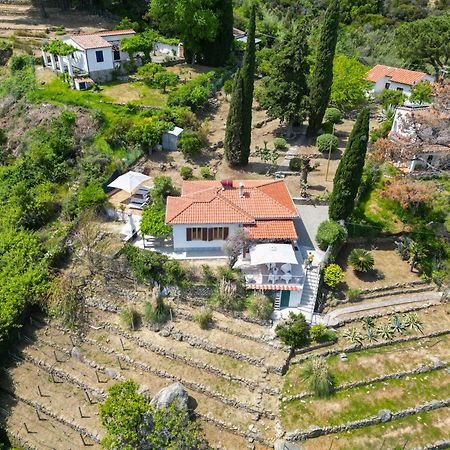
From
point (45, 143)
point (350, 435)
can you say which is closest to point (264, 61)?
point (45, 143)

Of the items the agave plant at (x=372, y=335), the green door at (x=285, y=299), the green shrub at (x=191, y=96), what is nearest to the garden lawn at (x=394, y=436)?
the agave plant at (x=372, y=335)

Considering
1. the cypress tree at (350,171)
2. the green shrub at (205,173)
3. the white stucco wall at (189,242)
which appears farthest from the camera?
the green shrub at (205,173)

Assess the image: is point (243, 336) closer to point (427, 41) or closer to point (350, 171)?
point (350, 171)

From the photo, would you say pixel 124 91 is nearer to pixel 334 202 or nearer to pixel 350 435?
pixel 334 202

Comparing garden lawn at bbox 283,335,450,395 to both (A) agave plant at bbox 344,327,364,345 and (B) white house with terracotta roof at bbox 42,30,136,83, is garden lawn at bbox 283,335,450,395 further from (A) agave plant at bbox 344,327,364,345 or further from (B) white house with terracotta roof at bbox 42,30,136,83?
(B) white house with terracotta roof at bbox 42,30,136,83

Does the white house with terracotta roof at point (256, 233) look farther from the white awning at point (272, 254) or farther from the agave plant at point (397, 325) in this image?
the agave plant at point (397, 325)

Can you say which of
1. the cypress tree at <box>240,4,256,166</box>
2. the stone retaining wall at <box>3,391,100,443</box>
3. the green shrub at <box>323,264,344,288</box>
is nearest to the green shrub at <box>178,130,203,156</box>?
the cypress tree at <box>240,4,256,166</box>

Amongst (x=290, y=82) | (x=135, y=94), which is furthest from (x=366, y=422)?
(x=135, y=94)

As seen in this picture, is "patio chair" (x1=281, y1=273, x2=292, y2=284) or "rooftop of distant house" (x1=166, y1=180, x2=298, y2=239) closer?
"patio chair" (x1=281, y1=273, x2=292, y2=284)
